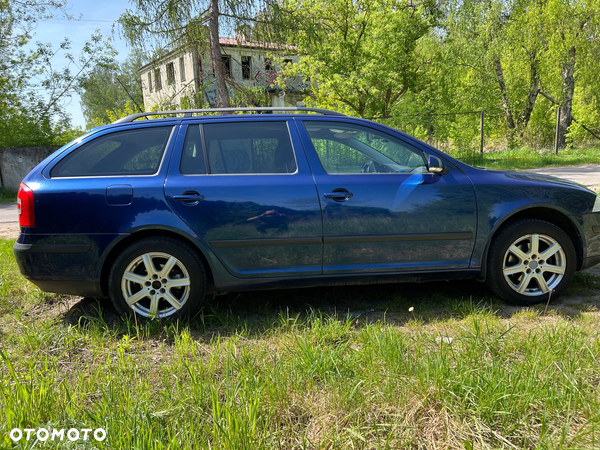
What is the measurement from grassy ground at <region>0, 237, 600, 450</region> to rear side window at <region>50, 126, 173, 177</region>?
122 cm

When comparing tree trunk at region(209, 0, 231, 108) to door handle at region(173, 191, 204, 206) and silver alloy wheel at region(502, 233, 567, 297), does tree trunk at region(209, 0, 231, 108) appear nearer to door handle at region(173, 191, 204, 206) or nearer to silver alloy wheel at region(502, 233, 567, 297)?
door handle at region(173, 191, 204, 206)

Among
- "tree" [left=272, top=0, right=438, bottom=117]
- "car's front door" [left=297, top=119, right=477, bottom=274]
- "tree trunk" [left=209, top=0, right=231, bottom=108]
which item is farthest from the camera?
"tree" [left=272, top=0, right=438, bottom=117]

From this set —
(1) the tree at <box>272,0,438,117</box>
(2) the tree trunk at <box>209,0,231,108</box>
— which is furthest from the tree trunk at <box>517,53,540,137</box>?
A: (2) the tree trunk at <box>209,0,231,108</box>

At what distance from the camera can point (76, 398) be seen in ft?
7.07

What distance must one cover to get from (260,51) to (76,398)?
772 centimetres

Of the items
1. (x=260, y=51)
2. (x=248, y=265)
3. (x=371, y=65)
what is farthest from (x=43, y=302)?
(x=371, y=65)

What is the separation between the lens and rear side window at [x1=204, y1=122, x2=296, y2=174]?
11.2ft

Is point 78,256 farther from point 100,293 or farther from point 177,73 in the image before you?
point 177,73

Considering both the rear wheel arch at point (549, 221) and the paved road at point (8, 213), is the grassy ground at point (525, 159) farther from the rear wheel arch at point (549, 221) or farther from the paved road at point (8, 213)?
the paved road at point (8, 213)

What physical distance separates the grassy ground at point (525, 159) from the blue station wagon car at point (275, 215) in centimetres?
1209

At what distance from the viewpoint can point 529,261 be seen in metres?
3.53

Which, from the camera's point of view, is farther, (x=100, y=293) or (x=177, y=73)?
(x=177, y=73)

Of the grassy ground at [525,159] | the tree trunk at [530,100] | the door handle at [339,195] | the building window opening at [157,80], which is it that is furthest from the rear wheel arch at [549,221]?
the tree trunk at [530,100]

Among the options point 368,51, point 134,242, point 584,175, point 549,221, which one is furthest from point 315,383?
point 368,51
